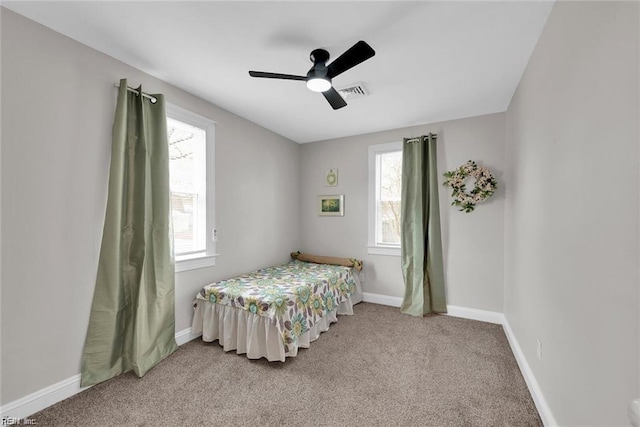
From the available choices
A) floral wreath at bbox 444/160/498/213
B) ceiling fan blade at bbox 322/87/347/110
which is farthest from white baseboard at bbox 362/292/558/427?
ceiling fan blade at bbox 322/87/347/110

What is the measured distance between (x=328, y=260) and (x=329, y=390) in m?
2.08

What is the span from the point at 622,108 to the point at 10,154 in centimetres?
299

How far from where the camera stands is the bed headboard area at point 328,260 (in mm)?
3821

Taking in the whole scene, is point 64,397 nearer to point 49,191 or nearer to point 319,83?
point 49,191

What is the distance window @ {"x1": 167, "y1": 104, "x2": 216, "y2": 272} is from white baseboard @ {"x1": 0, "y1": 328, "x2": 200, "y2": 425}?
1.03m

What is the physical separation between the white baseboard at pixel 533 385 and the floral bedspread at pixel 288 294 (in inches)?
69.1

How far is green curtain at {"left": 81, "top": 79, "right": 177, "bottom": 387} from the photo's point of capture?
2033mm

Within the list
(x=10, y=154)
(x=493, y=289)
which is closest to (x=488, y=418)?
(x=493, y=289)

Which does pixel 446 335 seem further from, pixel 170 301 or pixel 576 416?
pixel 170 301

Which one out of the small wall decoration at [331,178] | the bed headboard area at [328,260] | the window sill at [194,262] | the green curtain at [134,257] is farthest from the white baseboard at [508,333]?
the green curtain at [134,257]

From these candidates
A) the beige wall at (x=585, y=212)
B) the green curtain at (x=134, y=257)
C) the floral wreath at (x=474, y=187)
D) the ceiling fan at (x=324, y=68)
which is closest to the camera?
the beige wall at (x=585, y=212)

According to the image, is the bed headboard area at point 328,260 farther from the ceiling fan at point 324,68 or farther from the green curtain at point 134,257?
the ceiling fan at point 324,68

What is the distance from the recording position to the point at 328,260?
157 inches

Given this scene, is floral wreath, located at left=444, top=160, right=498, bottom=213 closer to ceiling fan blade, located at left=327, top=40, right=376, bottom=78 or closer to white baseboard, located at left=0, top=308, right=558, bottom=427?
white baseboard, located at left=0, top=308, right=558, bottom=427
